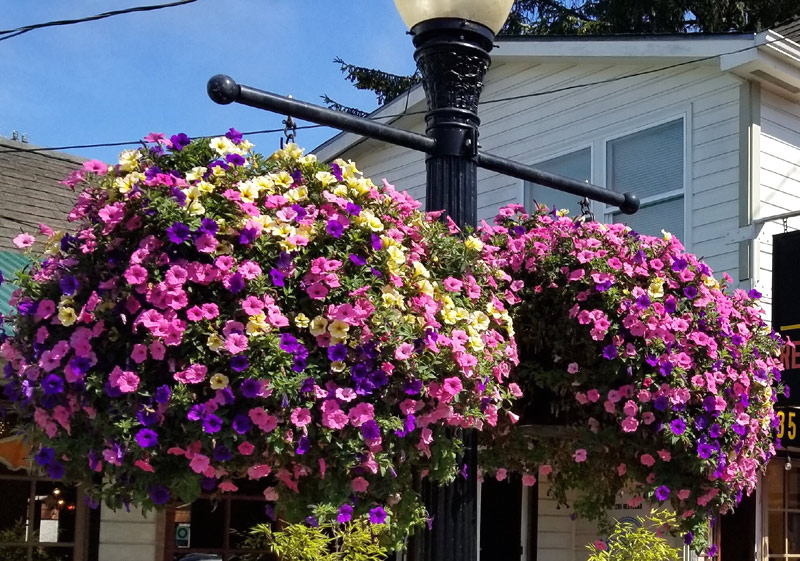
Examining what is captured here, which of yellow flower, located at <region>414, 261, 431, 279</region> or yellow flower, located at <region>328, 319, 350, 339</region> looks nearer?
yellow flower, located at <region>328, 319, 350, 339</region>

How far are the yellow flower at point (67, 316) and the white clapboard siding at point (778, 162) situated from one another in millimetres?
7908

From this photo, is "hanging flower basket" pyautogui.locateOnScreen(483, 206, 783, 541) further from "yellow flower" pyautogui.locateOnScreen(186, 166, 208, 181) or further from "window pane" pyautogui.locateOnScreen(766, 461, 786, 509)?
"window pane" pyautogui.locateOnScreen(766, 461, 786, 509)

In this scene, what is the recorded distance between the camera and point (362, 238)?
4.01m

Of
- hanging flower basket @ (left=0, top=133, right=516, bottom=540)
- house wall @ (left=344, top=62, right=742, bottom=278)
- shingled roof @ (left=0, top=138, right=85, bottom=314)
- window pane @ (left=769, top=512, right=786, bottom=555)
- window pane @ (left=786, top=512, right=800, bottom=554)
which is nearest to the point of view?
hanging flower basket @ (left=0, top=133, right=516, bottom=540)

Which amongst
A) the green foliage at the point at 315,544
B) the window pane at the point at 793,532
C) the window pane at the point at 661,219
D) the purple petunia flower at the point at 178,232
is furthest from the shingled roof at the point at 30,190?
the window pane at the point at 793,532

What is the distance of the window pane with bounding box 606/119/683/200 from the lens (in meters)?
11.3

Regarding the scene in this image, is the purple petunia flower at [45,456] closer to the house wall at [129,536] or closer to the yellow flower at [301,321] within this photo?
the yellow flower at [301,321]

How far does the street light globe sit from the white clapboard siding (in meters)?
6.67

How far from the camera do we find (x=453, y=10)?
14.1 ft

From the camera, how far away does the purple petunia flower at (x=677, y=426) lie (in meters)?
5.12

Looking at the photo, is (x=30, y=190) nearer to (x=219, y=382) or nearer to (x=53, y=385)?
(x=53, y=385)

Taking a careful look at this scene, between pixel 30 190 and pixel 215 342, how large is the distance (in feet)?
26.4

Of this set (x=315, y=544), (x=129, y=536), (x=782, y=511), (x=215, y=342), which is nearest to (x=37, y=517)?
(x=129, y=536)

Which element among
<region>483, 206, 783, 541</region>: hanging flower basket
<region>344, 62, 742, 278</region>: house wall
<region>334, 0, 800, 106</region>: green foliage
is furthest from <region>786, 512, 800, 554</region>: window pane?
Result: <region>334, 0, 800, 106</region>: green foliage
